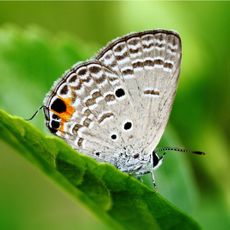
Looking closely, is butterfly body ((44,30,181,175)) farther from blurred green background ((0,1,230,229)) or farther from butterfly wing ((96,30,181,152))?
blurred green background ((0,1,230,229))

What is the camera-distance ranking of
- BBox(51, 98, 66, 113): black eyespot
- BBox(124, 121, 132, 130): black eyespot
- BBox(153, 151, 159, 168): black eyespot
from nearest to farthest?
BBox(51, 98, 66, 113): black eyespot → BBox(153, 151, 159, 168): black eyespot → BBox(124, 121, 132, 130): black eyespot

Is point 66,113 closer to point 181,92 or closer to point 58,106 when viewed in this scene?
point 58,106

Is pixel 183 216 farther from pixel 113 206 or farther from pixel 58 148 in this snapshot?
pixel 58 148

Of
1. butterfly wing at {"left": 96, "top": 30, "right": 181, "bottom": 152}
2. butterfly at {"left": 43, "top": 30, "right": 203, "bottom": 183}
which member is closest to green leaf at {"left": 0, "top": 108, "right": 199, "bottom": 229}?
butterfly at {"left": 43, "top": 30, "right": 203, "bottom": 183}

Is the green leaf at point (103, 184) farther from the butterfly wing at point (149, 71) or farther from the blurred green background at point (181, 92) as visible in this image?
the butterfly wing at point (149, 71)

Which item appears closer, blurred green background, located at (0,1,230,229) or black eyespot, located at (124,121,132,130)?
blurred green background, located at (0,1,230,229)

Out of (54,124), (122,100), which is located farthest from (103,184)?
(122,100)
